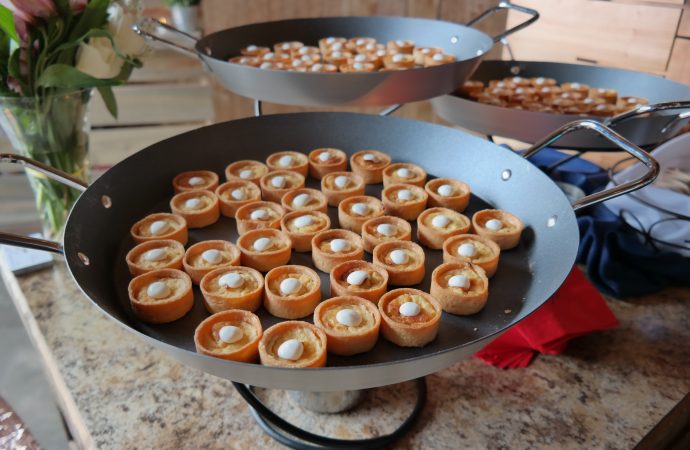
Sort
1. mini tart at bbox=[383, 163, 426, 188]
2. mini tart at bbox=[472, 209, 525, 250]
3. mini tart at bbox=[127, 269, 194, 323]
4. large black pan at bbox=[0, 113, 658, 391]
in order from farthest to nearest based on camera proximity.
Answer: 1. mini tart at bbox=[383, 163, 426, 188]
2. mini tart at bbox=[472, 209, 525, 250]
3. mini tart at bbox=[127, 269, 194, 323]
4. large black pan at bbox=[0, 113, 658, 391]

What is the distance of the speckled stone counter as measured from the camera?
3.41 feet

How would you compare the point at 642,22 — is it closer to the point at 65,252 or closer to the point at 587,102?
the point at 587,102

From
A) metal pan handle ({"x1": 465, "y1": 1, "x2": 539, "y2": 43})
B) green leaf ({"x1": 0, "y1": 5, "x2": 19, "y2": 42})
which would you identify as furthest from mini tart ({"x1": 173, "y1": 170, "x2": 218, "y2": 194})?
metal pan handle ({"x1": 465, "y1": 1, "x2": 539, "y2": 43})

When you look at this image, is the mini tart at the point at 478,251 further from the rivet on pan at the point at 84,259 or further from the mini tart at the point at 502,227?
the rivet on pan at the point at 84,259

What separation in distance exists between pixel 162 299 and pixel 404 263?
46cm

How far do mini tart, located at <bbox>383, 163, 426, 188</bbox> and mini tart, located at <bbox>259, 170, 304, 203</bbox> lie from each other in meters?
0.22

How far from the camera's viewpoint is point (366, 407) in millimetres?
1114

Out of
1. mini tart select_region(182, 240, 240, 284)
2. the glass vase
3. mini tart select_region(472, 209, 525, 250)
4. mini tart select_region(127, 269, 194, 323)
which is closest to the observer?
mini tart select_region(127, 269, 194, 323)

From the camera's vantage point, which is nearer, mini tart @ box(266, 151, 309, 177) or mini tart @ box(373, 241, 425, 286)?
mini tart @ box(373, 241, 425, 286)

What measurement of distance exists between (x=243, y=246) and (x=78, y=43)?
1.98ft

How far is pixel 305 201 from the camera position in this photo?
1.33m

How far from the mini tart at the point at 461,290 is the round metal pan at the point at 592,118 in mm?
541

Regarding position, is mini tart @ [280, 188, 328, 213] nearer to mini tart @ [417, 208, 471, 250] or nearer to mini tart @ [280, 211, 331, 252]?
mini tart @ [280, 211, 331, 252]

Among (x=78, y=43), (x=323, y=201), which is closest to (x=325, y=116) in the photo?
(x=323, y=201)
